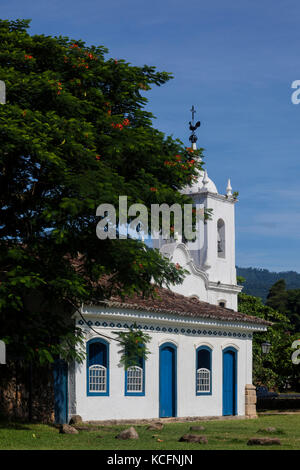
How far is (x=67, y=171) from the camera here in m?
17.7

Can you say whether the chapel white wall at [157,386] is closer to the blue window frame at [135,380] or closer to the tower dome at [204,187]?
the blue window frame at [135,380]

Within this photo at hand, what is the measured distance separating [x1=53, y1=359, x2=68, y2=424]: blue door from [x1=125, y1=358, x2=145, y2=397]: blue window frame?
2.24 metres

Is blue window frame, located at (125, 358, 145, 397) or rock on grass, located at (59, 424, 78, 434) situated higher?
blue window frame, located at (125, 358, 145, 397)

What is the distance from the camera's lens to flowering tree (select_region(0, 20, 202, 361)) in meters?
17.3

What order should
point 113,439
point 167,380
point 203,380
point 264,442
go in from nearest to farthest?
point 264,442, point 113,439, point 167,380, point 203,380

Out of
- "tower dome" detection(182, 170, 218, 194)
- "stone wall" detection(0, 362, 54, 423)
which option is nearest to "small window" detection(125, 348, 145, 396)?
"stone wall" detection(0, 362, 54, 423)

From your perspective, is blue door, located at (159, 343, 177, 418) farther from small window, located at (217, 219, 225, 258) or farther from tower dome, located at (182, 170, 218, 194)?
small window, located at (217, 219, 225, 258)

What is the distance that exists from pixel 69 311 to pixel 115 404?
11.9 ft

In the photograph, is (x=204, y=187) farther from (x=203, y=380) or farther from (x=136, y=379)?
(x=136, y=379)

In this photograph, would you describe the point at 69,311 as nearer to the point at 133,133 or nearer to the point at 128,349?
the point at 128,349

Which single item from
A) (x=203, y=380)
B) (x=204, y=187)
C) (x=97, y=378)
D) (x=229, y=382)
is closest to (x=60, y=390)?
(x=97, y=378)

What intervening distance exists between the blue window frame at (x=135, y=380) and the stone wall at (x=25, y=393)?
2.66 m

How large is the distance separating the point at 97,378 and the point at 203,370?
16.4 ft
